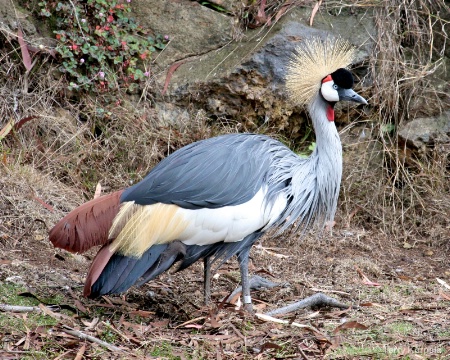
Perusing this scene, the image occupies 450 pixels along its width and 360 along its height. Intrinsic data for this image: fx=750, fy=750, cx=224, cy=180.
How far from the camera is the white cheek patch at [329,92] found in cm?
421

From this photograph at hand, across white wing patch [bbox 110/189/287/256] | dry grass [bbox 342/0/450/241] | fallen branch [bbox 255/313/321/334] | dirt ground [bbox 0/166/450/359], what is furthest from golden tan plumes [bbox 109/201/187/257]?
dry grass [bbox 342/0/450/241]

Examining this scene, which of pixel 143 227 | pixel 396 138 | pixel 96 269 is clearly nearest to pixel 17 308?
pixel 96 269

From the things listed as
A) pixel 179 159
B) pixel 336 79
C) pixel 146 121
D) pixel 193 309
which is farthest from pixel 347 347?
pixel 146 121

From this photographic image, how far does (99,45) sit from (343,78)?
6.59 ft

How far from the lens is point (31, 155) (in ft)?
16.9

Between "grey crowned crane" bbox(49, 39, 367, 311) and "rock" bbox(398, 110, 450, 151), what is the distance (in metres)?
1.61

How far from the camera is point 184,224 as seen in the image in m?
3.61

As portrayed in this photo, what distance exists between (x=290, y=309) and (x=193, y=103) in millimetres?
2123

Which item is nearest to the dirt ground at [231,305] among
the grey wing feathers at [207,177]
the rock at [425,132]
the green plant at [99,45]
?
the grey wing feathers at [207,177]

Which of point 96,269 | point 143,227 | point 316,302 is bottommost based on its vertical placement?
point 316,302

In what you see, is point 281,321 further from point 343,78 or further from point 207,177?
point 343,78

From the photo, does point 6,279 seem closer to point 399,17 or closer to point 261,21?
point 261,21

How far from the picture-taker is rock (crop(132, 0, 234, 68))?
5.65 meters

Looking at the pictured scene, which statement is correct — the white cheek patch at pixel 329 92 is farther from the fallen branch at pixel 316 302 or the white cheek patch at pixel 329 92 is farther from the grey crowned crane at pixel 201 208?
the fallen branch at pixel 316 302
